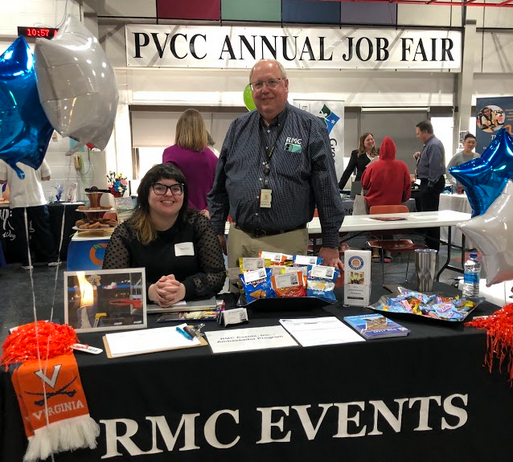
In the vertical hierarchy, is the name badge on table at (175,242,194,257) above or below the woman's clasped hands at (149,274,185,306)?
above

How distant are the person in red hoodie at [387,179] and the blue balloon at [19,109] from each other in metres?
3.68

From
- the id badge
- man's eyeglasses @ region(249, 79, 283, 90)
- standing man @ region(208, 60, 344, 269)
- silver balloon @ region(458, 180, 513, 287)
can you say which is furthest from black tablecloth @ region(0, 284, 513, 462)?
man's eyeglasses @ region(249, 79, 283, 90)

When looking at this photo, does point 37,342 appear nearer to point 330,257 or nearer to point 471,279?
point 330,257

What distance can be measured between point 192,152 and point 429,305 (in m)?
2.03

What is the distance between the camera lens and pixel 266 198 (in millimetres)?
2043

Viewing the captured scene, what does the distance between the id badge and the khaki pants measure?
0.46ft

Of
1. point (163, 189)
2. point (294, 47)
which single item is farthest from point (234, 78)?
point (163, 189)

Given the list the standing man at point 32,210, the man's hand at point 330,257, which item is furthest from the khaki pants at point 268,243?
the standing man at point 32,210

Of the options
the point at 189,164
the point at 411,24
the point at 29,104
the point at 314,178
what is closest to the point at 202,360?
the point at 29,104

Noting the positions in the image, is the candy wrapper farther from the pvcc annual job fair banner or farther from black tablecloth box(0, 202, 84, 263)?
the pvcc annual job fair banner

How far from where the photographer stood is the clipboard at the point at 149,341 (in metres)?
1.28

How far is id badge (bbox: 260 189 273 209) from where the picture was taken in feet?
6.68

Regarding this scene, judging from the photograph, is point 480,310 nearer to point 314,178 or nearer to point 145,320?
point 314,178

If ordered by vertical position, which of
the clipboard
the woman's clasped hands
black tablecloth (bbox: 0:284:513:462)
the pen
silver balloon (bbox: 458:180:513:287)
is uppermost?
silver balloon (bbox: 458:180:513:287)
